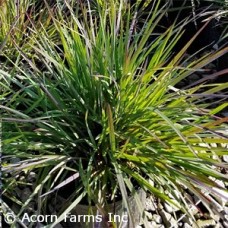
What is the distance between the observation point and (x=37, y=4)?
1961 millimetres

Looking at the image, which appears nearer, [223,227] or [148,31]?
[148,31]

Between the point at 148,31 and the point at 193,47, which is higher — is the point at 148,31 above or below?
Result: below

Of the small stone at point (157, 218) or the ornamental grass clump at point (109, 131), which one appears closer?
the ornamental grass clump at point (109, 131)

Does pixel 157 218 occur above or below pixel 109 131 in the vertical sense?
below

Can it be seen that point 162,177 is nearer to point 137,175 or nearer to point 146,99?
point 137,175

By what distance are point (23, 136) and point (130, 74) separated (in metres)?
0.34

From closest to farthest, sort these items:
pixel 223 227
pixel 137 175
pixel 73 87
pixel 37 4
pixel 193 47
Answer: pixel 137 175, pixel 73 87, pixel 223 227, pixel 37 4, pixel 193 47

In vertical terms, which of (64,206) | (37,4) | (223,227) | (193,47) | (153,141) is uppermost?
(37,4)

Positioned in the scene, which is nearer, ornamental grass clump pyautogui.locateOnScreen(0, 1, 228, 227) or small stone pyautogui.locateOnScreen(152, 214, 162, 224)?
ornamental grass clump pyautogui.locateOnScreen(0, 1, 228, 227)

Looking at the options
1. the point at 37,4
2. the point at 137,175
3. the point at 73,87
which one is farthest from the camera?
the point at 37,4

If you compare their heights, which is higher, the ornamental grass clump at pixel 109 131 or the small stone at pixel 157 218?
the ornamental grass clump at pixel 109 131

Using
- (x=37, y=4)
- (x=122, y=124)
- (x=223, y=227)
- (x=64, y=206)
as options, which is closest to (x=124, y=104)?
(x=122, y=124)

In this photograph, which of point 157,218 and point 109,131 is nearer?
point 109,131

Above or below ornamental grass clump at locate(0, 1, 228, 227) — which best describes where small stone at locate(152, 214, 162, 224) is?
below
